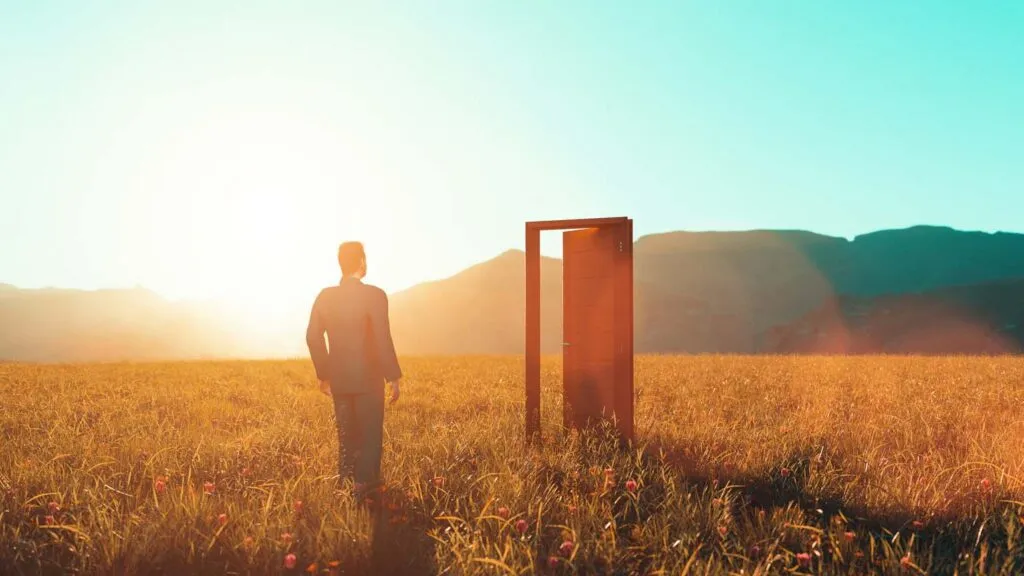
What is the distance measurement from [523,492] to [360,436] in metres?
1.54

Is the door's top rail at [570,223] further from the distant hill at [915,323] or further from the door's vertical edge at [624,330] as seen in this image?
the distant hill at [915,323]

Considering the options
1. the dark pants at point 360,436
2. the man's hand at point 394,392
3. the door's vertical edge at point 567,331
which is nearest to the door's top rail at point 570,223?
the door's vertical edge at point 567,331

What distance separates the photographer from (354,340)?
5484 millimetres

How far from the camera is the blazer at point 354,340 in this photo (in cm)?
547

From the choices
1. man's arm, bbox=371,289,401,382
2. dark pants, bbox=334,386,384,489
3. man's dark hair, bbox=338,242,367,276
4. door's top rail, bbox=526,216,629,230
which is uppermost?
door's top rail, bbox=526,216,629,230

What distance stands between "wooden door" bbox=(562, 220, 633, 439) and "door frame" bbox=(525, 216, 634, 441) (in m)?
0.01

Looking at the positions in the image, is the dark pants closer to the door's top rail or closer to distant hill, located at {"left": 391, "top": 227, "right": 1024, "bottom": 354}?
the door's top rail

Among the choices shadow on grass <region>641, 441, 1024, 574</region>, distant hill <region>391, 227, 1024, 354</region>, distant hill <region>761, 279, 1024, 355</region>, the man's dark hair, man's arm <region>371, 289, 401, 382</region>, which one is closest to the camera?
shadow on grass <region>641, 441, 1024, 574</region>

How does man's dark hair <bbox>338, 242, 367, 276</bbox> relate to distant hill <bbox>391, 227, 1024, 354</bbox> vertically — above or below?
below

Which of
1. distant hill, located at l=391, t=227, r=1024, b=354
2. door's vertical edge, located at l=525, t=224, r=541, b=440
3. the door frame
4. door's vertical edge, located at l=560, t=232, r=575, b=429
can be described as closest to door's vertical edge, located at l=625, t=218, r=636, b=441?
the door frame

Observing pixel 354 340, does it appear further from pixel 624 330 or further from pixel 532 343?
pixel 624 330

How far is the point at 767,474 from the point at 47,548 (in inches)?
209

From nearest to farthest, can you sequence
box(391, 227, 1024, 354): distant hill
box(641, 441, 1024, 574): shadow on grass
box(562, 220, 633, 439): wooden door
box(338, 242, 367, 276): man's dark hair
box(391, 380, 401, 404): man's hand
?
1. box(641, 441, 1024, 574): shadow on grass
2. box(391, 380, 401, 404): man's hand
3. box(338, 242, 367, 276): man's dark hair
4. box(562, 220, 633, 439): wooden door
5. box(391, 227, 1024, 354): distant hill

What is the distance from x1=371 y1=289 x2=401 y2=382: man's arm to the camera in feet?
18.1
